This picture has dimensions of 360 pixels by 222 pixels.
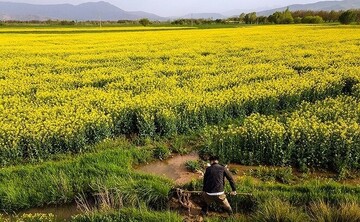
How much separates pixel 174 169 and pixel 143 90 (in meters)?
6.65

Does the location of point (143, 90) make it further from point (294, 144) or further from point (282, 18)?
point (282, 18)

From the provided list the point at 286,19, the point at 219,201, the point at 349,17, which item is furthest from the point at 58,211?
the point at 286,19

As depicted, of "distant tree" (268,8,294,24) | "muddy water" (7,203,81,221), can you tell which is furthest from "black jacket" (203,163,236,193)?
"distant tree" (268,8,294,24)

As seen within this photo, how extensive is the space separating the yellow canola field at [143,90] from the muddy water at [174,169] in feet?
5.17

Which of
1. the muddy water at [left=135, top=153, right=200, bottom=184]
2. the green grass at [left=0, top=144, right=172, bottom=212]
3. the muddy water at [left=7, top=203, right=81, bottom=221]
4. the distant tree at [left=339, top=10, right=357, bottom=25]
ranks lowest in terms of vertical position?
the muddy water at [left=7, top=203, right=81, bottom=221]

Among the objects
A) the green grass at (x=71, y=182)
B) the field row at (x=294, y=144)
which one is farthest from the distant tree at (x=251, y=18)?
the green grass at (x=71, y=182)

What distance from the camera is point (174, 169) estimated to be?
10.3 metres

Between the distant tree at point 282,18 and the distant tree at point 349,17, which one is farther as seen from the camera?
the distant tree at point 282,18

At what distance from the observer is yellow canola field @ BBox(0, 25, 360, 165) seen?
37.5ft

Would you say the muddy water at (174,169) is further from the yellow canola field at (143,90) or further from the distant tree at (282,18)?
the distant tree at (282,18)

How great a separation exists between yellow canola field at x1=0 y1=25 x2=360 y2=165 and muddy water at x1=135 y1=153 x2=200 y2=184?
158cm

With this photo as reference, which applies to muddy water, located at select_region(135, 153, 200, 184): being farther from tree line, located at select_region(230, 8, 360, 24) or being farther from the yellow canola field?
tree line, located at select_region(230, 8, 360, 24)

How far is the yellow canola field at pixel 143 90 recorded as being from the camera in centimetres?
1142

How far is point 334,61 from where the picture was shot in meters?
22.3
